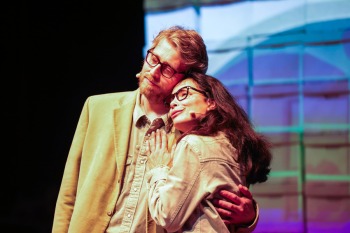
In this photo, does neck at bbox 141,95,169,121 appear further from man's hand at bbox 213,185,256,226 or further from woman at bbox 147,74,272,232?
man's hand at bbox 213,185,256,226

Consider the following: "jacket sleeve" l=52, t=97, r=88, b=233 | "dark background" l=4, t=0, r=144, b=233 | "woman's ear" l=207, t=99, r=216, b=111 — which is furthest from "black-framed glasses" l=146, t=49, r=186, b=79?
"dark background" l=4, t=0, r=144, b=233

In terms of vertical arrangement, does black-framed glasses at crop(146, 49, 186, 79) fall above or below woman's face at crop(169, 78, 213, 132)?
above

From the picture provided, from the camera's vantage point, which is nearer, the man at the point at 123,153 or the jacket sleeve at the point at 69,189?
the man at the point at 123,153

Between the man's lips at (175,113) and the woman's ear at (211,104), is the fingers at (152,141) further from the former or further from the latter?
the woman's ear at (211,104)

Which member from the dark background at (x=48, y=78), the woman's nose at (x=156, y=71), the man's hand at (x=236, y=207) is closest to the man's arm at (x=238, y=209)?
the man's hand at (x=236, y=207)

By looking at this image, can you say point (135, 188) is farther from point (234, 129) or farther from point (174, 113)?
point (234, 129)

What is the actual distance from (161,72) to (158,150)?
32cm

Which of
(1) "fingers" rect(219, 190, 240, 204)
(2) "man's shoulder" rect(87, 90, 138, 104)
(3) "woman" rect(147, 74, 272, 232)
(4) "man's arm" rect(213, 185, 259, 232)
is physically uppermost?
(2) "man's shoulder" rect(87, 90, 138, 104)

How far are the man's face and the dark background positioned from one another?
1.35 meters

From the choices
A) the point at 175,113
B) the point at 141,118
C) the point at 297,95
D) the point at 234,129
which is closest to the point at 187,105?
the point at 175,113

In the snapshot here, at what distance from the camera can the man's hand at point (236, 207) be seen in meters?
2.08

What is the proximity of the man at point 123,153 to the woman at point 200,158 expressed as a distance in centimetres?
9

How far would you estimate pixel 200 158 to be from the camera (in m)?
2.01

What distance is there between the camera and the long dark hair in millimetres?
2131
